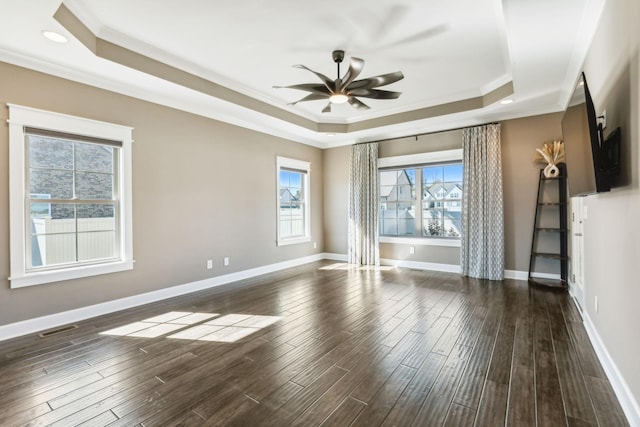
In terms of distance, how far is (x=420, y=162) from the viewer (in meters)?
6.07

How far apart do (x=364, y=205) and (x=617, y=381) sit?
16.0ft

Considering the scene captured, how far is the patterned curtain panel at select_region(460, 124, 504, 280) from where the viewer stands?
5129 mm

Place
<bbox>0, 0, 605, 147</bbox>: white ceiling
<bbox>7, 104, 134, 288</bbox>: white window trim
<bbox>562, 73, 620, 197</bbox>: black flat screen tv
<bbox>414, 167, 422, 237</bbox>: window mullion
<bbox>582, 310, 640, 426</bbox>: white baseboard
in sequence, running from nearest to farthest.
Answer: <bbox>582, 310, 640, 426</bbox>: white baseboard, <bbox>562, 73, 620, 197</bbox>: black flat screen tv, <bbox>0, 0, 605, 147</bbox>: white ceiling, <bbox>7, 104, 134, 288</bbox>: white window trim, <bbox>414, 167, 422, 237</bbox>: window mullion

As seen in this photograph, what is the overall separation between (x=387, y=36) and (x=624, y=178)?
2370 mm

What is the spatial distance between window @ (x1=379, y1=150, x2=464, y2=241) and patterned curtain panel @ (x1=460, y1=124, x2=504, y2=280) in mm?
292

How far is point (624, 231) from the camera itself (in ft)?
6.52

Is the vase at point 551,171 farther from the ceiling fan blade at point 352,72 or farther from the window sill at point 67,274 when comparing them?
the window sill at point 67,274

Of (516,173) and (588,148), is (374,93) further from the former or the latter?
(516,173)

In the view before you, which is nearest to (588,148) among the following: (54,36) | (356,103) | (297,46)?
(356,103)

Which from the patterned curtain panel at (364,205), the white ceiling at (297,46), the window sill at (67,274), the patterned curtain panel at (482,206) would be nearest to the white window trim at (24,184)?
the window sill at (67,274)

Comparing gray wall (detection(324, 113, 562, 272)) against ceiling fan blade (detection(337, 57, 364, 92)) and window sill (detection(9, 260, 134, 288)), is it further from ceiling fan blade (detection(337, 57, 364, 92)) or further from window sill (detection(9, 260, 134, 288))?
window sill (detection(9, 260, 134, 288))

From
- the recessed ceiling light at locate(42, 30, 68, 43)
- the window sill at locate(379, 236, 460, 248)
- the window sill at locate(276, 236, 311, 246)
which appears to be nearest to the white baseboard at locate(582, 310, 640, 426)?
the window sill at locate(379, 236, 460, 248)

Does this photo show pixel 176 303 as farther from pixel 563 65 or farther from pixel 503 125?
pixel 503 125

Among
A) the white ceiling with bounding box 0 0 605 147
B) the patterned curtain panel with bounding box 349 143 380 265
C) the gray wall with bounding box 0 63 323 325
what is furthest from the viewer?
the patterned curtain panel with bounding box 349 143 380 265
